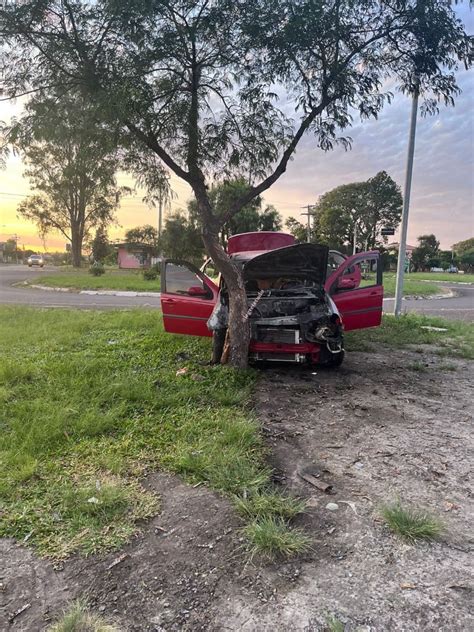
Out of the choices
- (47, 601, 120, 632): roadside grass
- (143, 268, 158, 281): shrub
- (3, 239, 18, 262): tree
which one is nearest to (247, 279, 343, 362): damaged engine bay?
(47, 601, 120, 632): roadside grass

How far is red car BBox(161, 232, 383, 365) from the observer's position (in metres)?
5.12

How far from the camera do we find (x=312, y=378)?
5.30 metres

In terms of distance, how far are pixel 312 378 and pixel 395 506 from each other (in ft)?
9.36

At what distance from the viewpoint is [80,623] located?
172 centimetres

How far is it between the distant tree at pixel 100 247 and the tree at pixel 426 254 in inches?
1953

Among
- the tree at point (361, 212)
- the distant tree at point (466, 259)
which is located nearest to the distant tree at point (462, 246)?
the distant tree at point (466, 259)

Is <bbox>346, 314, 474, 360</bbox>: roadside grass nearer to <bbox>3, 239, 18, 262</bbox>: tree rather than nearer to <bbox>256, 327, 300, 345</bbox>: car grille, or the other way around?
<bbox>256, 327, 300, 345</bbox>: car grille

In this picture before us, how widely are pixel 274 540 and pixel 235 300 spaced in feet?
11.2

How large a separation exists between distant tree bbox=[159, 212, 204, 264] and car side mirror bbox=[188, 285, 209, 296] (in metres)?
21.8

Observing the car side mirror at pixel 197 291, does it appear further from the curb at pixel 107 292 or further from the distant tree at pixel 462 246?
the distant tree at pixel 462 246

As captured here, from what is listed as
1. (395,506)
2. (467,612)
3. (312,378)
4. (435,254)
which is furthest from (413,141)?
(435,254)

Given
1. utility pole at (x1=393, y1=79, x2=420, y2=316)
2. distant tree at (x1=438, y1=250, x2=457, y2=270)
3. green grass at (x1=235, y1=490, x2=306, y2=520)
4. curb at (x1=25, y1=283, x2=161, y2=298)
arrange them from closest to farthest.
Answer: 1. green grass at (x1=235, y1=490, x2=306, y2=520)
2. utility pole at (x1=393, y1=79, x2=420, y2=316)
3. curb at (x1=25, y1=283, x2=161, y2=298)
4. distant tree at (x1=438, y1=250, x2=457, y2=270)

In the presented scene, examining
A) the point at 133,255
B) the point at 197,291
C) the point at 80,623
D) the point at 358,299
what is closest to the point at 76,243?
the point at 133,255

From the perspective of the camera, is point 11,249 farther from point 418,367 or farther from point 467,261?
point 418,367
